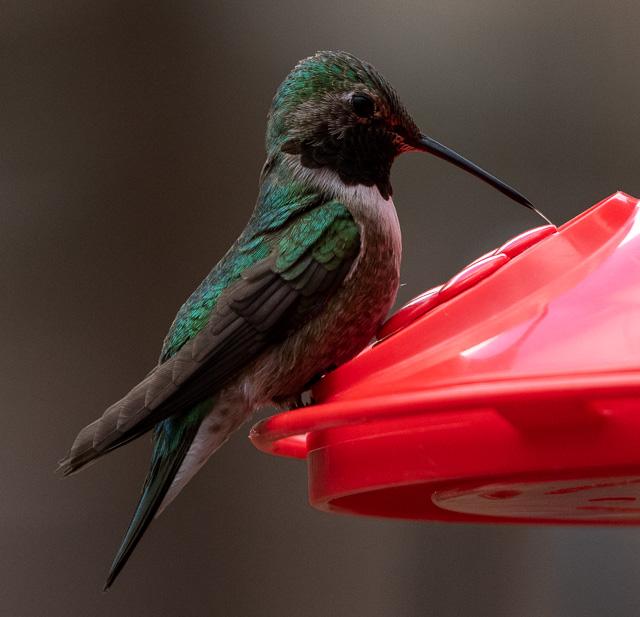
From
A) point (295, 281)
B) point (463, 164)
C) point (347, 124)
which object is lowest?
point (295, 281)

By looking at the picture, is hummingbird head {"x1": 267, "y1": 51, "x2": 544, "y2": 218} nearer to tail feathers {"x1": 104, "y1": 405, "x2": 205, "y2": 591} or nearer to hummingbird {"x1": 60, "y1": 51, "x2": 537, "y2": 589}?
hummingbird {"x1": 60, "y1": 51, "x2": 537, "y2": 589}

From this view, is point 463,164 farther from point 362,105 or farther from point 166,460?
point 166,460

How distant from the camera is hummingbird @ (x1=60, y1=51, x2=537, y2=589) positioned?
2.37 m

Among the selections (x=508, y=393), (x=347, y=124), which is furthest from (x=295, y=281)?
(x=508, y=393)

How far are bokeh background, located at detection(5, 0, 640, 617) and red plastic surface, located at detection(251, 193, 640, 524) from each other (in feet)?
11.3

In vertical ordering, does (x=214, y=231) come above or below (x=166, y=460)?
above

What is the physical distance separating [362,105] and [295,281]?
466mm

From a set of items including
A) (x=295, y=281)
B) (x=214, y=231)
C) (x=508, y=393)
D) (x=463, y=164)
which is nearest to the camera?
(x=508, y=393)

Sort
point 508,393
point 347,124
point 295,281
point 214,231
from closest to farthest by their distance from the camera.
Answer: point 508,393 → point 295,281 → point 347,124 → point 214,231

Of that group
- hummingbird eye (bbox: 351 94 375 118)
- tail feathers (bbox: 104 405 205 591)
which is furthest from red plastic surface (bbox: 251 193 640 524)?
hummingbird eye (bbox: 351 94 375 118)

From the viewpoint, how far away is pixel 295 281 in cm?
242

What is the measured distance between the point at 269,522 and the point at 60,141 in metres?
2.33

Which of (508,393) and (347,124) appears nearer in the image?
(508,393)

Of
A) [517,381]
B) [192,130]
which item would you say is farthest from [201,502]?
[517,381]
